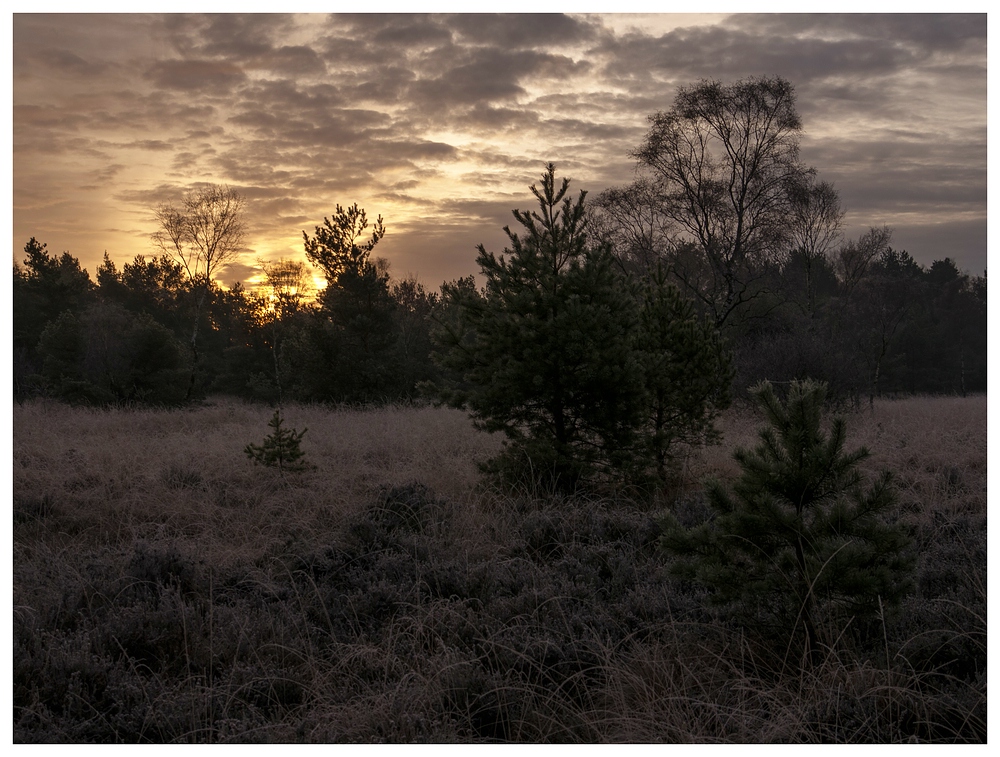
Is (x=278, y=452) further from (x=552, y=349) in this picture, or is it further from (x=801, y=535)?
(x=801, y=535)

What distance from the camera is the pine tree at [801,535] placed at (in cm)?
347

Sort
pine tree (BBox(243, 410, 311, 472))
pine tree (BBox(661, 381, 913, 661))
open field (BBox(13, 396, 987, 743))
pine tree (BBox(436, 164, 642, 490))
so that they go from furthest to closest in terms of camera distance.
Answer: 1. pine tree (BBox(243, 410, 311, 472))
2. pine tree (BBox(436, 164, 642, 490))
3. pine tree (BBox(661, 381, 913, 661))
4. open field (BBox(13, 396, 987, 743))

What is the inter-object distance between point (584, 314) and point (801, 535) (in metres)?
3.95

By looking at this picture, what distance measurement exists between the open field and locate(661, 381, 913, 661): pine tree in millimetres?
243

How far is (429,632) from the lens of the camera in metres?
4.22

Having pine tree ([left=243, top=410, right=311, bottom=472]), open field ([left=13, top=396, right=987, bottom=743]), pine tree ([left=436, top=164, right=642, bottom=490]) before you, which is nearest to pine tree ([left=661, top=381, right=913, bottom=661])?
open field ([left=13, top=396, right=987, bottom=743])

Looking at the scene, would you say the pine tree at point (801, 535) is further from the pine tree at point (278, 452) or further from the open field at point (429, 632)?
the pine tree at point (278, 452)

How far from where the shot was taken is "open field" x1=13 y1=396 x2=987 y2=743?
3207 millimetres

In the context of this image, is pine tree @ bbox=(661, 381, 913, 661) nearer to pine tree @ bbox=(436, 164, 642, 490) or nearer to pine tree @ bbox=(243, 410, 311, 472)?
pine tree @ bbox=(436, 164, 642, 490)

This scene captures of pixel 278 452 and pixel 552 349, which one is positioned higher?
pixel 552 349

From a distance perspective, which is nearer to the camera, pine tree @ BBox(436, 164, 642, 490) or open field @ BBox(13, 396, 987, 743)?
open field @ BBox(13, 396, 987, 743)

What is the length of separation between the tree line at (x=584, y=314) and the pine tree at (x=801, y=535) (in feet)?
11.9

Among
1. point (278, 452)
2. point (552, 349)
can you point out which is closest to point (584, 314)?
point (552, 349)

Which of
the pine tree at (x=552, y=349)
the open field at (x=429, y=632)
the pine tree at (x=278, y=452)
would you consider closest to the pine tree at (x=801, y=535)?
the open field at (x=429, y=632)
